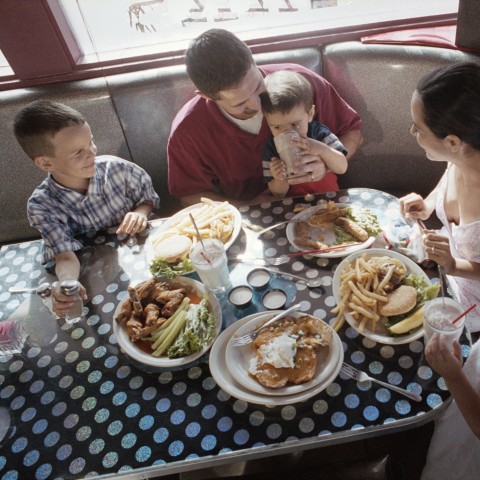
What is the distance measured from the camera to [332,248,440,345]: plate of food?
1509 millimetres

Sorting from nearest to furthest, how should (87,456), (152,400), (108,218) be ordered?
(87,456) → (152,400) → (108,218)

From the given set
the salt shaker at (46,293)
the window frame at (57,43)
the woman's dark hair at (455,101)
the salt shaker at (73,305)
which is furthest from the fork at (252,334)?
the window frame at (57,43)

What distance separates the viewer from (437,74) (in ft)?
5.56

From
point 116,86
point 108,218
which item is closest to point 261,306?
point 108,218

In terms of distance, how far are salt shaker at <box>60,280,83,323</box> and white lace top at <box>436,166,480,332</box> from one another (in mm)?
1636

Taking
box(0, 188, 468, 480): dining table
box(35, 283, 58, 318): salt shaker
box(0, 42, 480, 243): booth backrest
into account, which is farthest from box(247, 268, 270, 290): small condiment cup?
box(0, 42, 480, 243): booth backrest

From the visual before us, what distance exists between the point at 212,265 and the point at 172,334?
32 centimetres

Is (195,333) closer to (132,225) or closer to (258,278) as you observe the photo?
(258,278)

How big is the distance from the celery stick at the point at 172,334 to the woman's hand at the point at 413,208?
3.77ft

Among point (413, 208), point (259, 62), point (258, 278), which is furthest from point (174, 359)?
point (259, 62)

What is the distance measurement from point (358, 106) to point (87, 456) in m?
2.59

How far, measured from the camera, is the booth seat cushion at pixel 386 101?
104 inches

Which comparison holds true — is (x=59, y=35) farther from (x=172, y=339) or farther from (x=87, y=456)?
(x=87, y=456)

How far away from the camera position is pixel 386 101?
2785 millimetres
